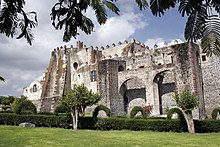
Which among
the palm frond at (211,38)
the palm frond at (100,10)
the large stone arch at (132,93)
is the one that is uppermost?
the large stone arch at (132,93)

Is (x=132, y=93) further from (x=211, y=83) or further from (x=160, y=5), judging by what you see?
(x=160, y=5)

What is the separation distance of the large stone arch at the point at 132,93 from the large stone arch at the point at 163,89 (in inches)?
95.4

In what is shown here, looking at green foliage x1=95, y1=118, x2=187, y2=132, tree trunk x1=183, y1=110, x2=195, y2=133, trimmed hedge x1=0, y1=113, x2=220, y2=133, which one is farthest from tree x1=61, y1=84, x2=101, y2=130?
tree trunk x1=183, y1=110, x2=195, y2=133

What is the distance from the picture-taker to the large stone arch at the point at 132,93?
4403 centimetres

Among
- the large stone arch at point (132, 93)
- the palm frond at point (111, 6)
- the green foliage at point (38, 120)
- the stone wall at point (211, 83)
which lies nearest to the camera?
the palm frond at point (111, 6)

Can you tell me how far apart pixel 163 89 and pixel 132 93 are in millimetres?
5098

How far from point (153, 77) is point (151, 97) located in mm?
2594

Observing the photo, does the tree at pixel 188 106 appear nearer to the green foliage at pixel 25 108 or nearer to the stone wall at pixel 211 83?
the green foliage at pixel 25 108

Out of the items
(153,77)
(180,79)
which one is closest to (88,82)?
(153,77)

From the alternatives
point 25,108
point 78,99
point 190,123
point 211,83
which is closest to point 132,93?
point 211,83

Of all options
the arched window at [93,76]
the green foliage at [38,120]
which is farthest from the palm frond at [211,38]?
the arched window at [93,76]

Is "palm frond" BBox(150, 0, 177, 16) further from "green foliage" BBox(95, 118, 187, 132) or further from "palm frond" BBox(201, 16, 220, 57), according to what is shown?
"green foliage" BBox(95, 118, 187, 132)

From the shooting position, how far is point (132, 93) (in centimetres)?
4550

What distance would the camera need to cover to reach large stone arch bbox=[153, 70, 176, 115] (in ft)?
135
